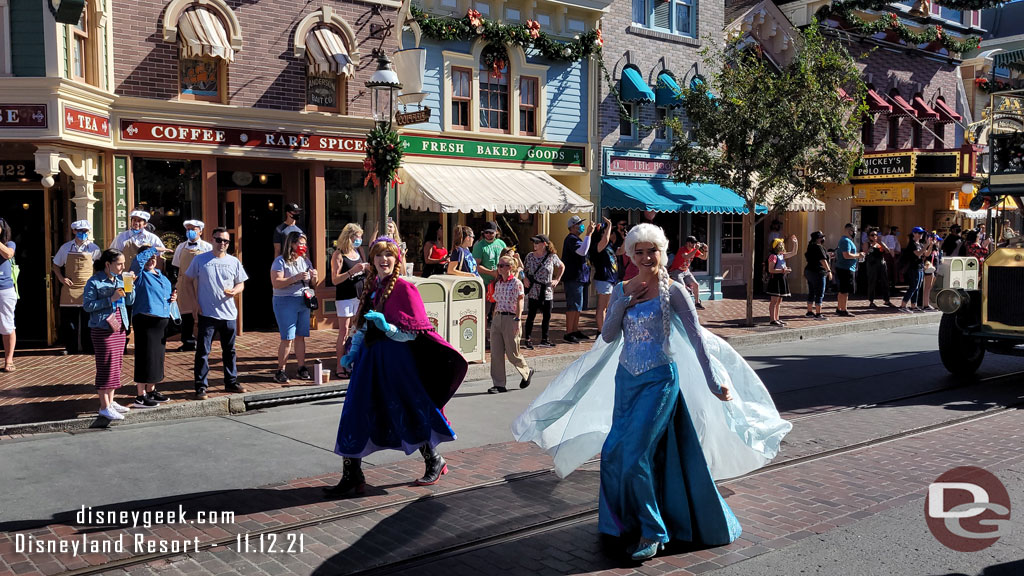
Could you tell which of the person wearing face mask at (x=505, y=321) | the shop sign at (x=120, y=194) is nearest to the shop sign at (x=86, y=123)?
the shop sign at (x=120, y=194)

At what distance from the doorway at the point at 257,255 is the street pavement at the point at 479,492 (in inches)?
229

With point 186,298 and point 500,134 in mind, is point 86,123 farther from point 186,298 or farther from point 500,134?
point 500,134

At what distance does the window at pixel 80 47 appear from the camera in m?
11.7

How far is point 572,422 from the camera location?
18.1 feet

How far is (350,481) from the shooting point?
5926 mm

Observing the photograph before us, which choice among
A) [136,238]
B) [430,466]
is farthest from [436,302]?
[430,466]

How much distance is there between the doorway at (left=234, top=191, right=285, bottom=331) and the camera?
47.7 ft

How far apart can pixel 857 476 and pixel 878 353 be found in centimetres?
758

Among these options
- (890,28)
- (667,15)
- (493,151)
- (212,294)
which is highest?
(890,28)

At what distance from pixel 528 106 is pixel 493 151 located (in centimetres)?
147

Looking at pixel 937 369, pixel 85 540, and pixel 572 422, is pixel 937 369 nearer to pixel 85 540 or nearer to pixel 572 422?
pixel 572 422

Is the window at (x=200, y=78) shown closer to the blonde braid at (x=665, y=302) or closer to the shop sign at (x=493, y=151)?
the shop sign at (x=493, y=151)

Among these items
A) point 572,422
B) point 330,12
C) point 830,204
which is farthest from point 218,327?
point 830,204

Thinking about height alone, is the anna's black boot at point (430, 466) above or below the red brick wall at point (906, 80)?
below
